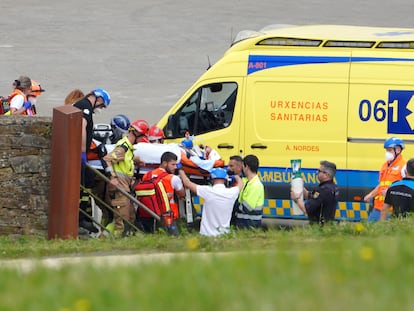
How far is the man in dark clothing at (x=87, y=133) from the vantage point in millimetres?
13156

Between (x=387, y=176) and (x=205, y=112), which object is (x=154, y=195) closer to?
(x=205, y=112)

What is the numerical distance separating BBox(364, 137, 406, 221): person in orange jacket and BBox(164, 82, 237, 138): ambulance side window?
89.7 inches

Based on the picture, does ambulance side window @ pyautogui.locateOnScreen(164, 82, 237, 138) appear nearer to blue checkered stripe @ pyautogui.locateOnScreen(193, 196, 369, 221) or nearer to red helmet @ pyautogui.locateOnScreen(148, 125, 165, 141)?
red helmet @ pyautogui.locateOnScreen(148, 125, 165, 141)

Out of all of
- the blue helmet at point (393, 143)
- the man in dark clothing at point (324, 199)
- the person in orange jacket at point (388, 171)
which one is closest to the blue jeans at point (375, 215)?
the person in orange jacket at point (388, 171)

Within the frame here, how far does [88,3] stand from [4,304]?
29.0 metres

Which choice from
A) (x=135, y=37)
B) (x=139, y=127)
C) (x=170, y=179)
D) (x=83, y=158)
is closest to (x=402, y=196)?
(x=170, y=179)

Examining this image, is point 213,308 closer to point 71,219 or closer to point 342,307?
point 342,307

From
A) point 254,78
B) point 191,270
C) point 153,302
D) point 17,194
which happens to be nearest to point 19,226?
point 17,194

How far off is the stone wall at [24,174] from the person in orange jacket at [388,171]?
13.0 feet

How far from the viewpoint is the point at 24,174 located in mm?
12703

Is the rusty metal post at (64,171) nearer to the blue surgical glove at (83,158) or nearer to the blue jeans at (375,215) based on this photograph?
the blue surgical glove at (83,158)

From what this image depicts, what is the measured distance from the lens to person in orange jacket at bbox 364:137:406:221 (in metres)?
13.4

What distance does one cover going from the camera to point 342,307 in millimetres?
5156

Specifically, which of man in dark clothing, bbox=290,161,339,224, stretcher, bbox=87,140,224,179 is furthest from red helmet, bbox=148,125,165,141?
man in dark clothing, bbox=290,161,339,224
